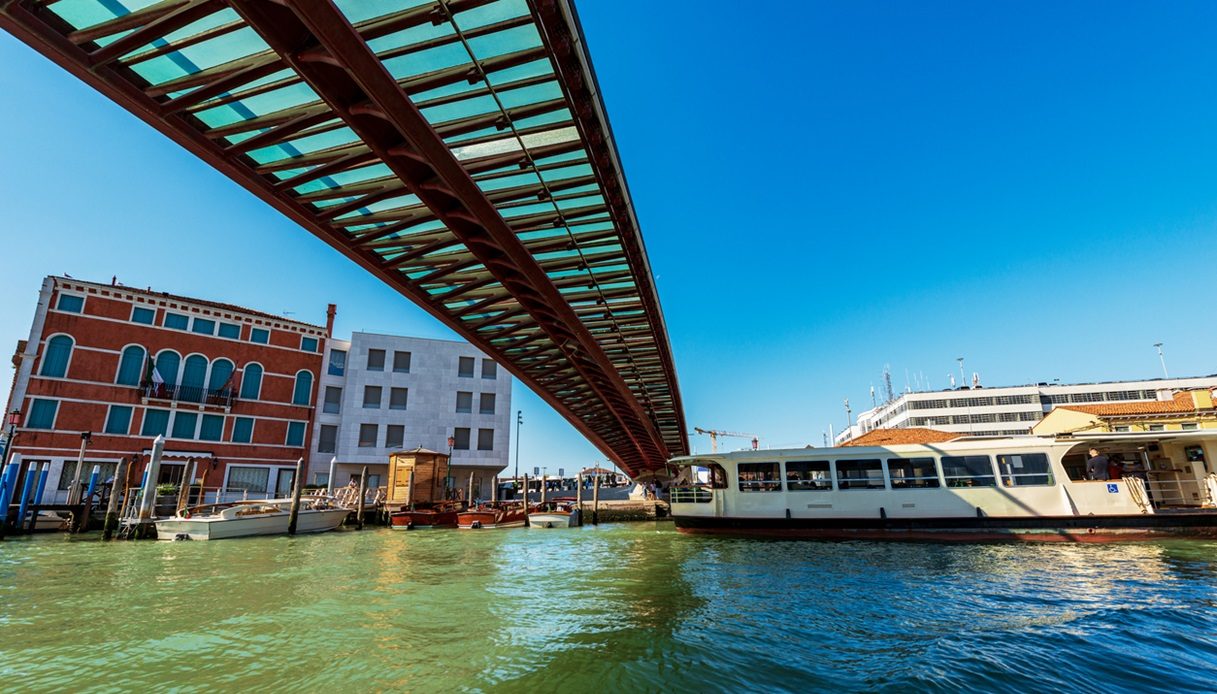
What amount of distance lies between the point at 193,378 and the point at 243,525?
1399 cm

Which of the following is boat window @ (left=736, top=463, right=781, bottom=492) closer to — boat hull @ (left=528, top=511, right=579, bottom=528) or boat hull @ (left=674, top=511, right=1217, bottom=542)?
boat hull @ (left=674, top=511, right=1217, bottom=542)

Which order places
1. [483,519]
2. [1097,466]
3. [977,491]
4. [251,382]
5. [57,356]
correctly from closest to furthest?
1. [1097,466]
2. [977,491]
3. [483,519]
4. [57,356]
5. [251,382]

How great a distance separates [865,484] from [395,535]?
15871 millimetres

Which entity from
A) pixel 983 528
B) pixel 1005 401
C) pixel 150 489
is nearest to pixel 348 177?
pixel 150 489

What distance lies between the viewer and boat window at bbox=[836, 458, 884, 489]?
689 inches

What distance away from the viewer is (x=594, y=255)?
15.0 meters

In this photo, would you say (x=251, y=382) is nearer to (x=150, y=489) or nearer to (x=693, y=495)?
(x=150, y=489)

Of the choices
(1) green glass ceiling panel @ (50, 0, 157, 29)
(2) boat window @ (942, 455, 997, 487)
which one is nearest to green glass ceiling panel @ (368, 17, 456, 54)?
(1) green glass ceiling panel @ (50, 0, 157, 29)

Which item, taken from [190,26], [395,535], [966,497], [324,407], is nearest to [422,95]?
[190,26]

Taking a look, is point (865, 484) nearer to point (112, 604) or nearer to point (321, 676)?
point (321, 676)

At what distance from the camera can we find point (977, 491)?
1658cm

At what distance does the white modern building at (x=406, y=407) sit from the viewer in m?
31.6

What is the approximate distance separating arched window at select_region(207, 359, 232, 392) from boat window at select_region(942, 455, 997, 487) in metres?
31.9

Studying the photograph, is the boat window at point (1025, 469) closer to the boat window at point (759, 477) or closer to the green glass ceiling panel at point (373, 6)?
the boat window at point (759, 477)
